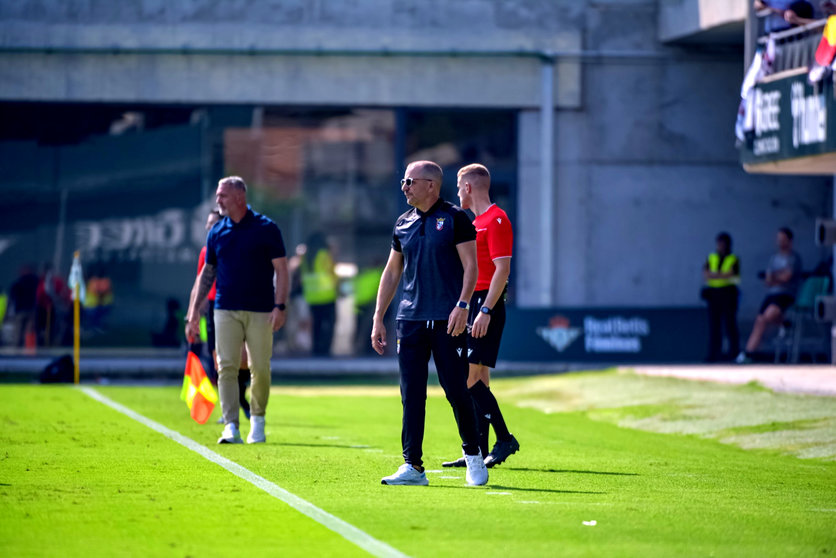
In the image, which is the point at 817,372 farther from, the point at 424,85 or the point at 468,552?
the point at 468,552

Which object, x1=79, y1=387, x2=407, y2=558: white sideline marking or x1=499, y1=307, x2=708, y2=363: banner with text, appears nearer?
x1=79, y1=387, x2=407, y2=558: white sideline marking

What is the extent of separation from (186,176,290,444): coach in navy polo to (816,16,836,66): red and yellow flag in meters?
8.35

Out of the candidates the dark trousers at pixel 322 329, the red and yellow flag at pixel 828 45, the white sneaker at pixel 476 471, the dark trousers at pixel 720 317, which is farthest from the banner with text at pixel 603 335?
the white sneaker at pixel 476 471

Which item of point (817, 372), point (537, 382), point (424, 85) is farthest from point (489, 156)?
point (817, 372)

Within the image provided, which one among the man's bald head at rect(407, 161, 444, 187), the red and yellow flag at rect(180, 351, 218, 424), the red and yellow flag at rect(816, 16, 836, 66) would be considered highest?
the red and yellow flag at rect(816, 16, 836, 66)

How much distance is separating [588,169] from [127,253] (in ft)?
27.9

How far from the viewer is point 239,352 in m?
12.5

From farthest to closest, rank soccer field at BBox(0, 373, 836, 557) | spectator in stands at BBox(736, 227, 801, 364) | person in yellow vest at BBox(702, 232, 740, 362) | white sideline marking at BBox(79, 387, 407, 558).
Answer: person in yellow vest at BBox(702, 232, 740, 362) → spectator in stands at BBox(736, 227, 801, 364) → soccer field at BBox(0, 373, 836, 557) → white sideline marking at BBox(79, 387, 407, 558)

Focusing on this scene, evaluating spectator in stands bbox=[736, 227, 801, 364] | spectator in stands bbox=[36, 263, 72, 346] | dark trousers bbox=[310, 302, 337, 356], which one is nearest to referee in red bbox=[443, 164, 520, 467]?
spectator in stands bbox=[736, 227, 801, 364]

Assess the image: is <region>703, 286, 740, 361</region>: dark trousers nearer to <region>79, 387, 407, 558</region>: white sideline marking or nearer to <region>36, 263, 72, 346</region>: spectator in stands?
<region>36, 263, 72, 346</region>: spectator in stands

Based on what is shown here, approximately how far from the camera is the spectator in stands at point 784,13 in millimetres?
19828

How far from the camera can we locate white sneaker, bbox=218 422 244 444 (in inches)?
480

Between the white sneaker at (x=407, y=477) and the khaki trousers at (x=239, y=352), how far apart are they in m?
3.22

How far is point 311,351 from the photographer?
27531 mm
